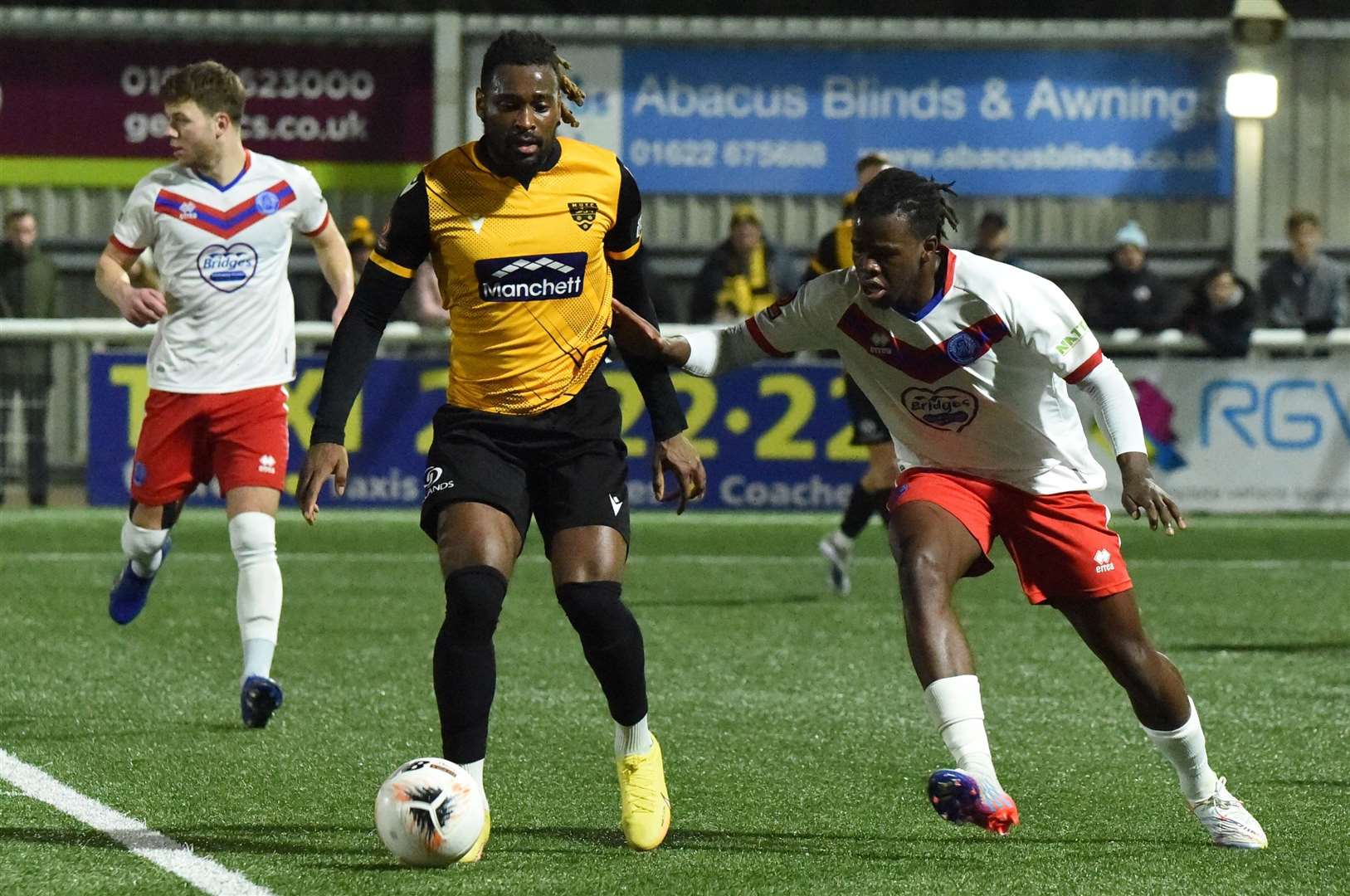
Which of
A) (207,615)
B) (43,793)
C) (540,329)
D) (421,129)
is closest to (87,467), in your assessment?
(207,615)

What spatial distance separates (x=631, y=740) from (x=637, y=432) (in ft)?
29.0

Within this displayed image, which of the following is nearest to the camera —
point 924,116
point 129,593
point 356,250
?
point 129,593

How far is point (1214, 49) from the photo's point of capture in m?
20.2

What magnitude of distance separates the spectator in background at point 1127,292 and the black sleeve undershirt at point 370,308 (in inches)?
435

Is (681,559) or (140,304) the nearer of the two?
(140,304)

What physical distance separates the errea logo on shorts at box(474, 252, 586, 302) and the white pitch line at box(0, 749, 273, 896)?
153 cm

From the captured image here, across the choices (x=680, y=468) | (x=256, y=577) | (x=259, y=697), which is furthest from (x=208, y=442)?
(x=680, y=468)

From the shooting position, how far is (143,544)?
8.10 m

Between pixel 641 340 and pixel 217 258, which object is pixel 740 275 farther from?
pixel 641 340

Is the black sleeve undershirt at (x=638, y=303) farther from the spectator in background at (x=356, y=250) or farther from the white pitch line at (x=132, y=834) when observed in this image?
the spectator in background at (x=356, y=250)

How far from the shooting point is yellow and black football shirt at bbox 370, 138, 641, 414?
570cm

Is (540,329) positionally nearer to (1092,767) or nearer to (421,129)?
(1092,767)

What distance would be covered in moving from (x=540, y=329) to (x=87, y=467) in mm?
9510

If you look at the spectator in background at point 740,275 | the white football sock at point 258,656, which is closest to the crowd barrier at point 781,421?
the spectator in background at point 740,275
